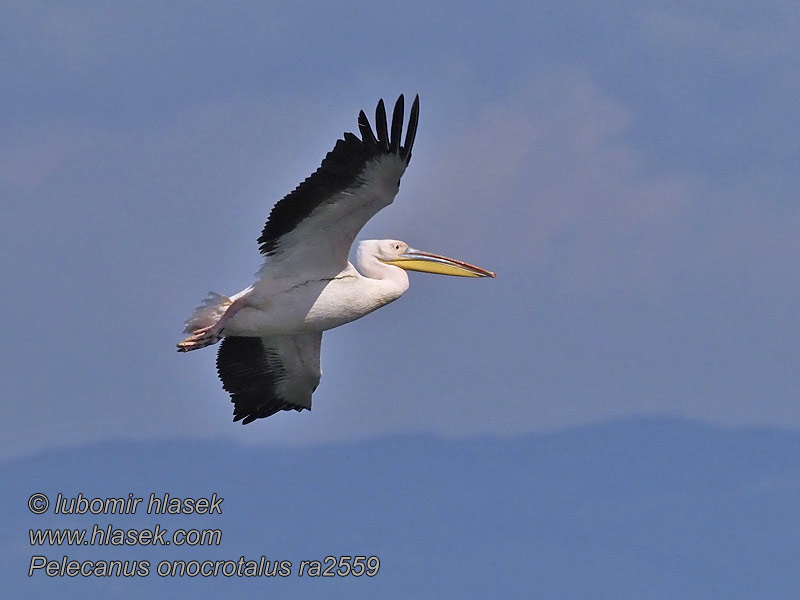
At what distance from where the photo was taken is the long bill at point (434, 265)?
650 inches

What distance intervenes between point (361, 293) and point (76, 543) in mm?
3866

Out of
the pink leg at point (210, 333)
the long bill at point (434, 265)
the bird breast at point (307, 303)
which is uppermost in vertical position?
the long bill at point (434, 265)

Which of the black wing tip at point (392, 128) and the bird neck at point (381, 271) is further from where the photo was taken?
the bird neck at point (381, 271)

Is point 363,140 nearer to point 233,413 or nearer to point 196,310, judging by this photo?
point 196,310

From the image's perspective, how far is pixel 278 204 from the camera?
14695mm

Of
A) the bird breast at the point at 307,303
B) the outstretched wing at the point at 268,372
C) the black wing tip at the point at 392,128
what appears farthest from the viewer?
the outstretched wing at the point at 268,372

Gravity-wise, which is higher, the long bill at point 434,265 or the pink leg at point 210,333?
the long bill at point 434,265

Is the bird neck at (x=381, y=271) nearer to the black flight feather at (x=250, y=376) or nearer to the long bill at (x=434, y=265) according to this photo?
the long bill at (x=434, y=265)

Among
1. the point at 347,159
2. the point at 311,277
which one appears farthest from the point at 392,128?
the point at 311,277

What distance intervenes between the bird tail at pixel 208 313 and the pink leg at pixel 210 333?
0.05 m

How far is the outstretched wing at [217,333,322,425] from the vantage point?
1680cm

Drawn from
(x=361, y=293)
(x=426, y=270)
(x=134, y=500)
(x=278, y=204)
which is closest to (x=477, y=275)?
(x=426, y=270)

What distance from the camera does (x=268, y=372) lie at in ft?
55.7

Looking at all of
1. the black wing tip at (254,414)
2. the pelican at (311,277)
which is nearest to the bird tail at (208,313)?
the pelican at (311,277)
